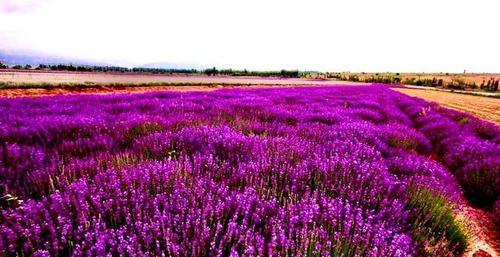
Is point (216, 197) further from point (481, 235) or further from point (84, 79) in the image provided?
point (84, 79)

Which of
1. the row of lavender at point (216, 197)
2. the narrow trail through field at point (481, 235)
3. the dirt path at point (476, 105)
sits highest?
the row of lavender at point (216, 197)

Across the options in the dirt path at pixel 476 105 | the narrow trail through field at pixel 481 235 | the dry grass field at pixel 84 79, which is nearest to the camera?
the narrow trail through field at pixel 481 235

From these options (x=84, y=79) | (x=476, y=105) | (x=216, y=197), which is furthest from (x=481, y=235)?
(x=84, y=79)

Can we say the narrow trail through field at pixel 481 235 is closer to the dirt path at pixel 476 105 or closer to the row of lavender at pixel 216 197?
the row of lavender at pixel 216 197

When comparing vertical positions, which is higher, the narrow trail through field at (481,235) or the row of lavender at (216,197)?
the row of lavender at (216,197)

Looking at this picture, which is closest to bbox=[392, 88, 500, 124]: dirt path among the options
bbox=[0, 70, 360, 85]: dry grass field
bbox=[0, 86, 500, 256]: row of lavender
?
bbox=[0, 86, 500, 256]: row of lavender

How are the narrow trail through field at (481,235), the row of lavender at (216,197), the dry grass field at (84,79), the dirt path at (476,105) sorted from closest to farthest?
the row of lavender at (216,197)
the narrow trail through field at (481,235)
the dirt path at (476,105)
the dry grass field at (84,79)

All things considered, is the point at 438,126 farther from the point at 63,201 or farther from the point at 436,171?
the point at 63,201

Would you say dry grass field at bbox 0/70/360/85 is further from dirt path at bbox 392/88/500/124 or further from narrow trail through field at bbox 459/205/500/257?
narrow trail through field at bbox 459/205/500/257

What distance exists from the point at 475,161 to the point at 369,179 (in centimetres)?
329

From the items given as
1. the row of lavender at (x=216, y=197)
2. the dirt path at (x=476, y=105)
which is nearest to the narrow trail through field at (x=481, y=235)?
the row of lavender at (x=216, y=197)

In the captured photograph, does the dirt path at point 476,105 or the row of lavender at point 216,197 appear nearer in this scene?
the row of lavender at point 216,197

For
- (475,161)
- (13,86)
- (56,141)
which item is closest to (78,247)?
(56,141)

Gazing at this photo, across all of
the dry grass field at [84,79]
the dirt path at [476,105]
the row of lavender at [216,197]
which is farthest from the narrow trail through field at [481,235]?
the dry grass field at [84,79]
